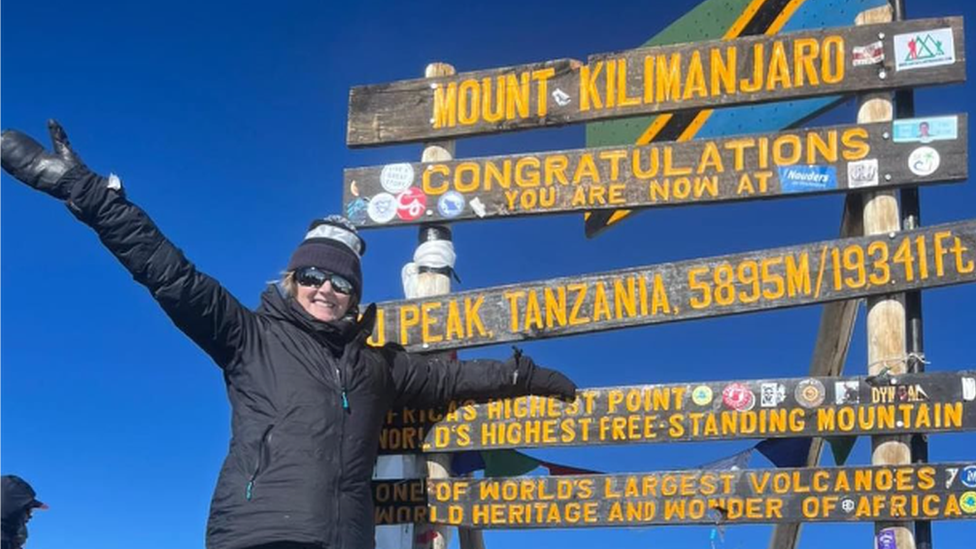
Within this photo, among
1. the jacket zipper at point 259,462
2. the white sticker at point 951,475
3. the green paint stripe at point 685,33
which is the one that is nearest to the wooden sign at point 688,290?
the white sticker at point 951,475

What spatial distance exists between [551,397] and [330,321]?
1.29 meters

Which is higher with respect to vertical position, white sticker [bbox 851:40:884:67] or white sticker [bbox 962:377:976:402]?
white sticker [bbox 851:40:884:67]

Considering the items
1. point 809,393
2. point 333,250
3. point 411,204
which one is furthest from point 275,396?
point 809,393

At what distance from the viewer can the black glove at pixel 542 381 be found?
5.59 metres

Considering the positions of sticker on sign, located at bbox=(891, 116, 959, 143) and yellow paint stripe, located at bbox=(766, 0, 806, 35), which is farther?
yellow paint stripe, located at bbox=(766, 0, 806, 35)

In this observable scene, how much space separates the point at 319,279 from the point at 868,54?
316 centimetres

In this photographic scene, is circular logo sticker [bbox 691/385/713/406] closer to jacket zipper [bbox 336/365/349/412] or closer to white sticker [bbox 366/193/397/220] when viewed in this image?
jacket zipper [bbox 336/365/349/412]

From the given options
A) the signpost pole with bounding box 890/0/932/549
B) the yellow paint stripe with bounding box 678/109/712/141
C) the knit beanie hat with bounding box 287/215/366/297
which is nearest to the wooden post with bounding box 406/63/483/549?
the knit beanie hat with bounding box 287/215/366/297

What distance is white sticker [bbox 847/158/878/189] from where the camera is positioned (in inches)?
215

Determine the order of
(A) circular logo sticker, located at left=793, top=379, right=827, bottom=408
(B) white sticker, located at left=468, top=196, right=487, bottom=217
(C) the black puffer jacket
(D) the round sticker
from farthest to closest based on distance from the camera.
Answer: (D) the round sticker < (B) white sticker, located at left=468, top=196, right=487, bottom=217 < (A) circular logo sticker, located at left=793, top=379, right=827, bottom=408 < (C) the black puffer jacket

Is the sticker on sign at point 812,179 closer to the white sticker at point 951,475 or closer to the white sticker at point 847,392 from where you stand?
the white sticker at point 847,392

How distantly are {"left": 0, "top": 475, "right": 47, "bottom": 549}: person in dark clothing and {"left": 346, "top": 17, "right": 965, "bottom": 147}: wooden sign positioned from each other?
2837 mm

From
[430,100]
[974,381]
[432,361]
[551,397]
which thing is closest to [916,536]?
[974,381]

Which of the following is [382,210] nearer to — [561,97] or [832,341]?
[561,97]
